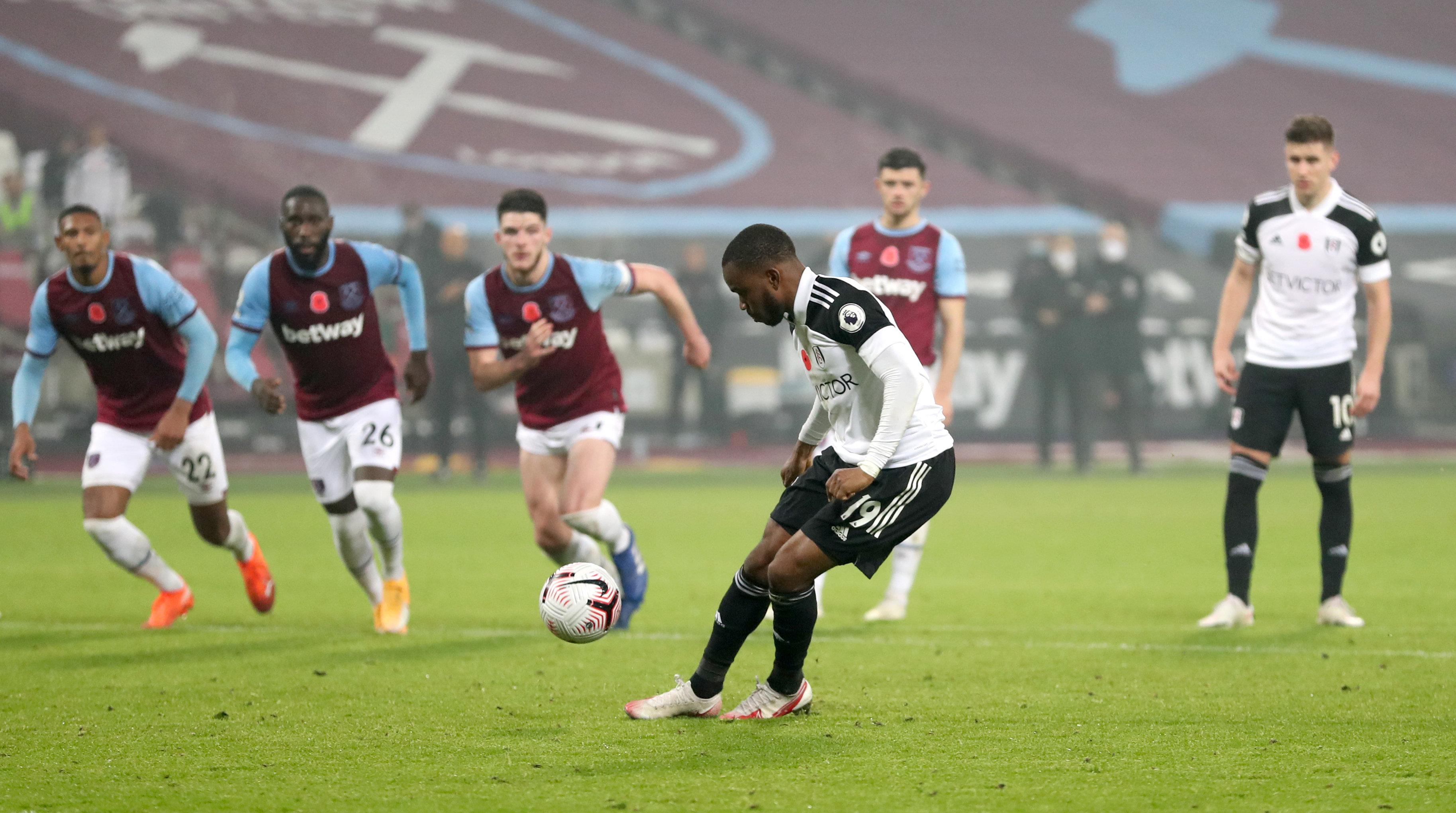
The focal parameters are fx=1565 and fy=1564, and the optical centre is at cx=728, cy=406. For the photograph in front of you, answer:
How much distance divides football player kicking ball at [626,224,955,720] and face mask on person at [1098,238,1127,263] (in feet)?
44.1

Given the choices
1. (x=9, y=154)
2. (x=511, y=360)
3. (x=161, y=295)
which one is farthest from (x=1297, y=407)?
(x=9, y=154)

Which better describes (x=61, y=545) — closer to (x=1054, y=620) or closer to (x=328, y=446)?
(x=328, y=446)

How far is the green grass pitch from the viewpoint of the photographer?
14.7 feet

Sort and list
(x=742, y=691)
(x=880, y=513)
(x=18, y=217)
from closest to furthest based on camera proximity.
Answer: (x=880, y=513), (x=742, y=691), (x=18, y=217)

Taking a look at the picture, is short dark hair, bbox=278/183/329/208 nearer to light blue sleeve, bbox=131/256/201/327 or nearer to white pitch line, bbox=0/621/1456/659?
light blue sleeve, bbox=131/256/201/327

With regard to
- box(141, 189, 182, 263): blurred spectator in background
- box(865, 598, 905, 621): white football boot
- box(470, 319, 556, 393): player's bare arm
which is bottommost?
box(865, 598, 905, 621): white football boot

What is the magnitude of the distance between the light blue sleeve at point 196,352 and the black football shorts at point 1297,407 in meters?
5.13

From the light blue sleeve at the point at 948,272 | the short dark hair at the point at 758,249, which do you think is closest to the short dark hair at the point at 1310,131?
the light blue sleeve at the point at 948,272

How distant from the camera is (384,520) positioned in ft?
25.4

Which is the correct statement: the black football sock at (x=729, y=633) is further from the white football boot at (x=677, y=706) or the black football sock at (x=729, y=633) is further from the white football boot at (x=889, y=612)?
the white football boot at (x=889, y=612)

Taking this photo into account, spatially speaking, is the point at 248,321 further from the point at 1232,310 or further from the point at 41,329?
the point at 1232,310

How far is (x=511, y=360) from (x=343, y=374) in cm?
96

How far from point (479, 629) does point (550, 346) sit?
1473 mm

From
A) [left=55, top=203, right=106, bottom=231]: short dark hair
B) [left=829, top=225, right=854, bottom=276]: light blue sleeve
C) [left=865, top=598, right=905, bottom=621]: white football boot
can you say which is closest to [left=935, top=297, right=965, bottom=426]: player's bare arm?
[left=829, top=225, right=854, bottom=276]: light blue sleeve
